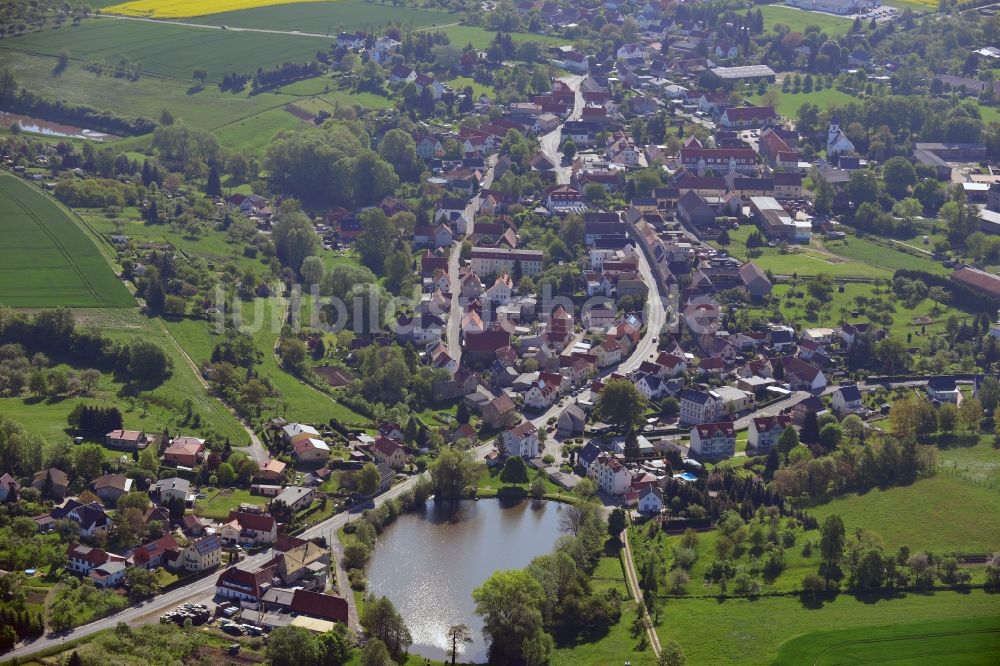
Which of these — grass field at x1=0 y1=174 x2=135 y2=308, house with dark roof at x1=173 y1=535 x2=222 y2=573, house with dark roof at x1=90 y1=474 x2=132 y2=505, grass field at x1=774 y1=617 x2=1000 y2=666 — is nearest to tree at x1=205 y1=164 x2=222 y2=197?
grass field at x1=0 y1=174 x2=135 y2=308

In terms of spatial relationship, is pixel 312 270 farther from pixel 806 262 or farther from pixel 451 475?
pixel 806 262

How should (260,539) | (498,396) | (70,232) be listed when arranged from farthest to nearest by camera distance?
1. (70,232)
2. (498,396)
3. (260,539)

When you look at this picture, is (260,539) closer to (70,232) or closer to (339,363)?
(339,363)

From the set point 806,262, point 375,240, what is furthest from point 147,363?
point 806,262

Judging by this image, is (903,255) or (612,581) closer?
(612,581)

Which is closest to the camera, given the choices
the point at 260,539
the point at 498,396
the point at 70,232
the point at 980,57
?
the point at 260,539

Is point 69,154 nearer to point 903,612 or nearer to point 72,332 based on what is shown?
point 72,332

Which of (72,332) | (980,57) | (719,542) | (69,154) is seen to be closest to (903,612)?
(719,542)
